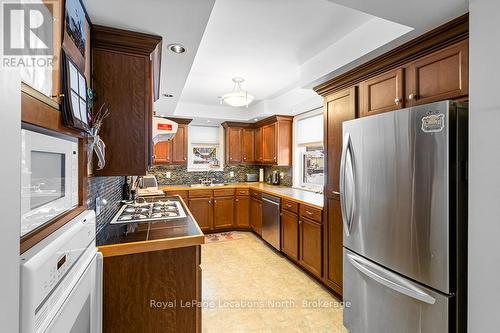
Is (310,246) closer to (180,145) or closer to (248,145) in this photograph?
(248,145)

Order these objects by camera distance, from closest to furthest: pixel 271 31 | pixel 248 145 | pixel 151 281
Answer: pixel 151 281 < pixel 271 31 < pixel 248 145

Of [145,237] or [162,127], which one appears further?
[162,127]

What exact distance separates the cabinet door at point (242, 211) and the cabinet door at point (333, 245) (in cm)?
234

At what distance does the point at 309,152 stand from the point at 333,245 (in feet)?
6.64

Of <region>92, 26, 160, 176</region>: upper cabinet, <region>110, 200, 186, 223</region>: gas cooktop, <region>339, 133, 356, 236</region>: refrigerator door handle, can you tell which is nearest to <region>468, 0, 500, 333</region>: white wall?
<region>339, 133, 356, 236</region>: refrigerator door handle

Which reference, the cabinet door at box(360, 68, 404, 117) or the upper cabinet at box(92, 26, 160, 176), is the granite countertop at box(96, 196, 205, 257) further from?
the cabinet door at box(360, 68, 404, 117)

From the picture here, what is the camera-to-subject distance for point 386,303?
5.07 ft

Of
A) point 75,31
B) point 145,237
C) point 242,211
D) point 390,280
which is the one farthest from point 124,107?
point 242,211

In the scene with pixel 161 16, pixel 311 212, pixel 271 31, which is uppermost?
pixel 271 31

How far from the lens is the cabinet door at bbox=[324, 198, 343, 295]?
2.30 m

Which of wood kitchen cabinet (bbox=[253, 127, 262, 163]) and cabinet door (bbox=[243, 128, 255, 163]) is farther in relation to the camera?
cabinet door (bbox=[243, 128, 255, 163])

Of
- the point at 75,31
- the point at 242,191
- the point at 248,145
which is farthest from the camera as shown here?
the point at 248,145

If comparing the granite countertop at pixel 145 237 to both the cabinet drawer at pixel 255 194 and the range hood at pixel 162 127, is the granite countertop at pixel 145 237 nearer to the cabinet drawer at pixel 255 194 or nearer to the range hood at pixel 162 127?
the range hood at pixel 162 127

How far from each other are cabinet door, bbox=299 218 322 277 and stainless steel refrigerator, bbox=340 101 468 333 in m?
0.77
